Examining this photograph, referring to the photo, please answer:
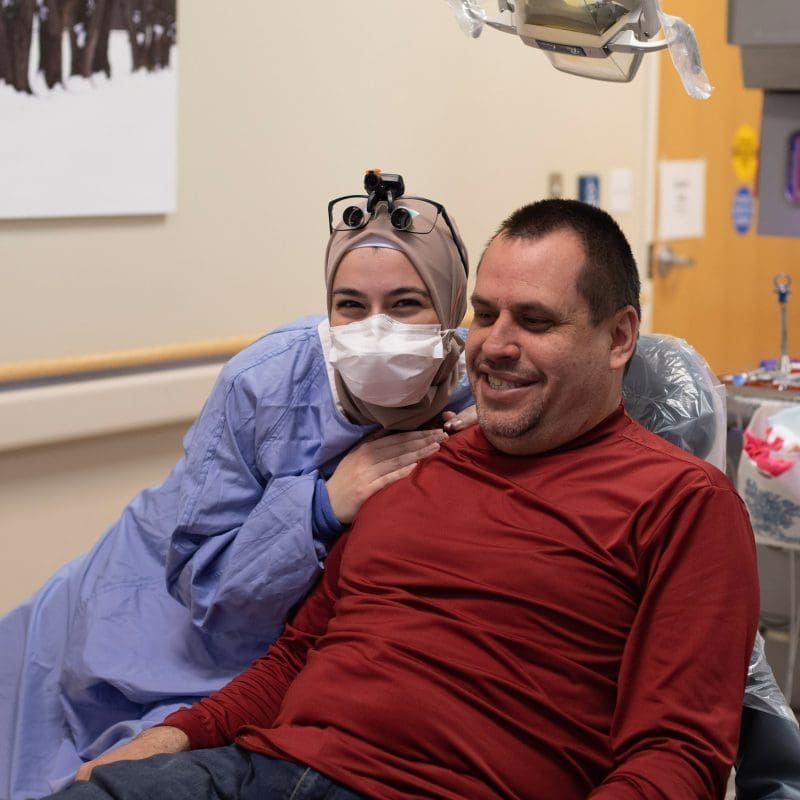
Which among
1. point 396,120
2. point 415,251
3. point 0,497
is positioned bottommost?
point 0,497

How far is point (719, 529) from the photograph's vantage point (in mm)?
1357

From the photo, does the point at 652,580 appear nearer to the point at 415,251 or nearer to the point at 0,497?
the point at 415,251

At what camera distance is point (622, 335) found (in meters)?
1.57

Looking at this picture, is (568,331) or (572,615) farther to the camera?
(568,331)

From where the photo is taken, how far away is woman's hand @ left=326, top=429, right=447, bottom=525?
1.66 m

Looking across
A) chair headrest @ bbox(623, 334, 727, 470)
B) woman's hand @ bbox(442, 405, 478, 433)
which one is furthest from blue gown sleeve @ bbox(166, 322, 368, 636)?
chair headrest @ bbox(623, 334, 727, 470)

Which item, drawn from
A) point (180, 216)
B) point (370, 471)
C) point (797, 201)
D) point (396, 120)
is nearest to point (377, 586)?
point (370, 471)

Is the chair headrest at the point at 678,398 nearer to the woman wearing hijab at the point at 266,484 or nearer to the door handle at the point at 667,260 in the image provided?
the woman wearing hijab at the point at 266,484

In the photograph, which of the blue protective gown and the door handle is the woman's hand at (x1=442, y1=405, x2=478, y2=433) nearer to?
the blue protective gown

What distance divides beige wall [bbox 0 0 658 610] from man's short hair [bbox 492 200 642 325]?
1.39 m

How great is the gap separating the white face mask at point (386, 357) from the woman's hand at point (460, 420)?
0.08 meters

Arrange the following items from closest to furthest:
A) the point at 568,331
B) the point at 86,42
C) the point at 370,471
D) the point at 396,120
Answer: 1. the point at 568,331
2. the point at 370,471
3. the point at 86,42
4. the point at 396,120

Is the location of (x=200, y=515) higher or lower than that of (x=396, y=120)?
lower

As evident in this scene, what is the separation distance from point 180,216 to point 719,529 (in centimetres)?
180
